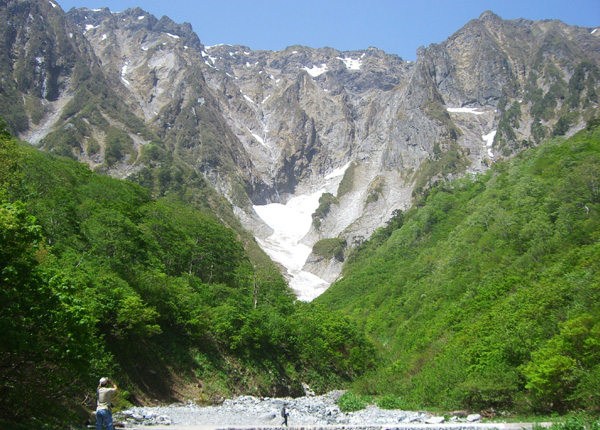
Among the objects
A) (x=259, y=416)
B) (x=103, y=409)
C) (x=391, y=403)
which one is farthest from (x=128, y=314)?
(x=391, y=403)

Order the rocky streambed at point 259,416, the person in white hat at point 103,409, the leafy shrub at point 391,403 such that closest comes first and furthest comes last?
the person in white hat at point 103,409, the rocky streambed at point 259,416, the leafy shrub at point 391,403

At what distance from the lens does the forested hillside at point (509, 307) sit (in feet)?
64.9

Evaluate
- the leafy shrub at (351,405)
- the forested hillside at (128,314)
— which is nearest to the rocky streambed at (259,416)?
the leafy shrub at (351,405)

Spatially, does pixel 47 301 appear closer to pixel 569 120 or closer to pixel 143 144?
pixel 143 144

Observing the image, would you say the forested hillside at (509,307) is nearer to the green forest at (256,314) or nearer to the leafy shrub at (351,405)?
the green forest at (256,314)

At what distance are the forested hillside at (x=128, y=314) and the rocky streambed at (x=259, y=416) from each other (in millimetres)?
1877

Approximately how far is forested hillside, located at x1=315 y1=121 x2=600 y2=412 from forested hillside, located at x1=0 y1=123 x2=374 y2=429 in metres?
8.00

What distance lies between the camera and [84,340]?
496 inches

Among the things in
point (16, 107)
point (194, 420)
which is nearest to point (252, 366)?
point (194, 420)

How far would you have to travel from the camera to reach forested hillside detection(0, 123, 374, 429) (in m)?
11.2

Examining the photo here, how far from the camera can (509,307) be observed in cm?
2981

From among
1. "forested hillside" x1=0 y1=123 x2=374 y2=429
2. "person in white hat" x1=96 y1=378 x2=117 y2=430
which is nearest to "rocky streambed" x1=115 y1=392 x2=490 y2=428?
"forested hillside" x1=0 y1=123 x2=374 y2=429

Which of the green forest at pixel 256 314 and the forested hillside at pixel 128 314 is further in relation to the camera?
the green forest at pixel 256 314

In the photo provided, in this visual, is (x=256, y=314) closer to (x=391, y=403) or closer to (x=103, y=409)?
(x=391, y=403)
